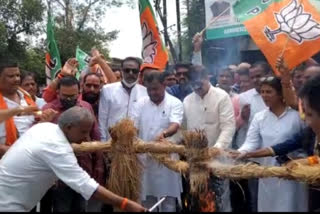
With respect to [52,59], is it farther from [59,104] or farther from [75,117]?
[75,117]

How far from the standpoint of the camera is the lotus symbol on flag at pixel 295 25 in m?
5.18

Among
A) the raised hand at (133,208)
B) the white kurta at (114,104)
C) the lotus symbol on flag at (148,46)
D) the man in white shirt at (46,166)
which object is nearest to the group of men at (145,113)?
the white kurta at (114,104)

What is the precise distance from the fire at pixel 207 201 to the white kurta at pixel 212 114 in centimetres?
130

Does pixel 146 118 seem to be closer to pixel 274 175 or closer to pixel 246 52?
pixel 274 175

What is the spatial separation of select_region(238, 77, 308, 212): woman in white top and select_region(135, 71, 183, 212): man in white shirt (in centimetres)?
85

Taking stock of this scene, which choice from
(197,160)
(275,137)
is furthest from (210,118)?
(197,160)

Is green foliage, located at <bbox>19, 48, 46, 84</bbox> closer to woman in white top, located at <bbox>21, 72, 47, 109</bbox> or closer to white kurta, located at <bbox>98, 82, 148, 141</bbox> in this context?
woman in white top, located at <bbox>21, 72, 47, 109</bbox>

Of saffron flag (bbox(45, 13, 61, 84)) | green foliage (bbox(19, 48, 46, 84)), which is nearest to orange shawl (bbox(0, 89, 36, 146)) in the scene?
saffron flag (bbox(45, 13, 61, 84))

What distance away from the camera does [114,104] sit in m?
5.60

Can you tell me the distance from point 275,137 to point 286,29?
1325 millimetres

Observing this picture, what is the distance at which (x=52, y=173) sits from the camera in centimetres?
373

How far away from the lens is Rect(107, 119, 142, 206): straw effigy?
4312 millimetres

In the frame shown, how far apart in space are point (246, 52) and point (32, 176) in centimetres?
1233

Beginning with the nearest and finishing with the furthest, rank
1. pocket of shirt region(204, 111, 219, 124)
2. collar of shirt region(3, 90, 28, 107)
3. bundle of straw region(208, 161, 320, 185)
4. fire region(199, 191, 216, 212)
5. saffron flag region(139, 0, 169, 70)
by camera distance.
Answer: bundle of straw region(208, 161, 320, 185), fire region(199, 191, 216, 212), collar of shirt region(3, 90, 28, 107), pocket of shirt region(204, 111, 219, 124), saffron flag region(139, 0, 169, 70)
